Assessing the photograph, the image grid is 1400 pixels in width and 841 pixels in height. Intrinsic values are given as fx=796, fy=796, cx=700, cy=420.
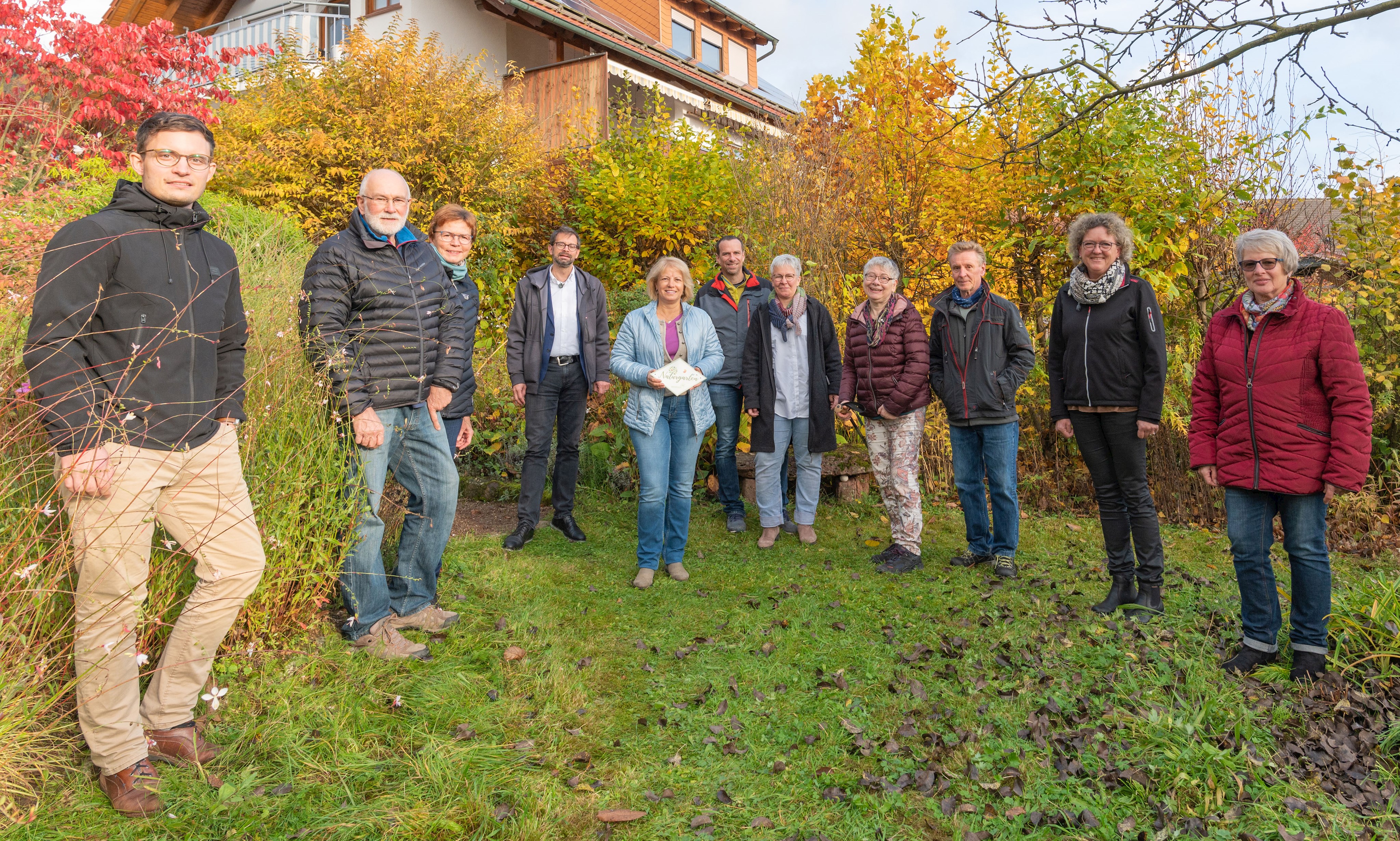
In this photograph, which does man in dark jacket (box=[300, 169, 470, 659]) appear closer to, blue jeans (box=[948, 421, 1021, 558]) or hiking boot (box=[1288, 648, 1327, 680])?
blue jeans (box=[948, 421, 1021, 558])

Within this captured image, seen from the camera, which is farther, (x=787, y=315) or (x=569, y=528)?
(x=569, y=528)

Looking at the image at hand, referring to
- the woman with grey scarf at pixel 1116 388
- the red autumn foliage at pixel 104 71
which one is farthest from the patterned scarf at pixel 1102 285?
the red autumn foliage at pixel 104 71

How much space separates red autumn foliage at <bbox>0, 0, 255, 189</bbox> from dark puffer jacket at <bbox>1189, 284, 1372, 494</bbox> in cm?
844

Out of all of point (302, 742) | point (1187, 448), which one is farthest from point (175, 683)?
point (1187, 448)

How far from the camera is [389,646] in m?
3.68

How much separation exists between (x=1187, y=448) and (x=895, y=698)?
482cm

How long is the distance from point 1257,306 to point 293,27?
17507 millimetres

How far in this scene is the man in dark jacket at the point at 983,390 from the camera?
17.1 ft

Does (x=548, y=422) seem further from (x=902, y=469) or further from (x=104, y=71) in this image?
(x=104, y=71)

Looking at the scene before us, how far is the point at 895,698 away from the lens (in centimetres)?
356

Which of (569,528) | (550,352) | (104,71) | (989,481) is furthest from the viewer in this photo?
(104,71)

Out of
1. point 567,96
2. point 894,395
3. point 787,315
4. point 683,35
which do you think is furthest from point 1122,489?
point 683,35

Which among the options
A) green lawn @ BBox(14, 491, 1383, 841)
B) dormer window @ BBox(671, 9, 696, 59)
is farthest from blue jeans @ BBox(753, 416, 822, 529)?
dormer window @ BBox(671, 9, 696, 59)

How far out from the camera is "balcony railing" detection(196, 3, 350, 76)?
15984mm
